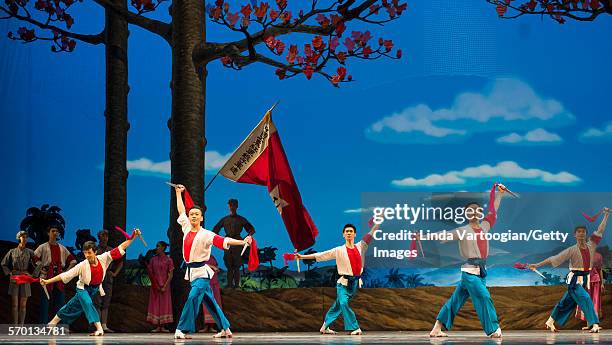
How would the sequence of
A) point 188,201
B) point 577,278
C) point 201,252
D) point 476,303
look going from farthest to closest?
1. point 577,278
2. point 188,201
3. point 476,303
4. point 201,252

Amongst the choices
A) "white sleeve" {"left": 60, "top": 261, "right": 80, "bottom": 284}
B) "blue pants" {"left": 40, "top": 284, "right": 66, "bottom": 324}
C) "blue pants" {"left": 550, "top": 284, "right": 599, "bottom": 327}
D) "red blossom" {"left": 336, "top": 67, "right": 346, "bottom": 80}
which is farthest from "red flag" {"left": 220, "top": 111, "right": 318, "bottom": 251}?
"blue pants" {"left": 550, "top": 284, "right": 599, "bottom": 327}

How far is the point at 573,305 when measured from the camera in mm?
15156

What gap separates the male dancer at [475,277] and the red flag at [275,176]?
1.92m

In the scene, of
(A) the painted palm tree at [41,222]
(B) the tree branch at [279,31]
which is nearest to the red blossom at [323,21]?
(B) the tree branch at [279,31]

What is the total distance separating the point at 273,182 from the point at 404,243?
8.26ft

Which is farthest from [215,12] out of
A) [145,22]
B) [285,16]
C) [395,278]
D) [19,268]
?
[395,278]

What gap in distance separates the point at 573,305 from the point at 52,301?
6.92 metres

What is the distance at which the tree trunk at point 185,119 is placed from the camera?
1549 cm

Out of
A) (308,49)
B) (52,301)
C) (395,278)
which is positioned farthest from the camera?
(395,278)

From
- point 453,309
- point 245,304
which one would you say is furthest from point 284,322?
point 453,309

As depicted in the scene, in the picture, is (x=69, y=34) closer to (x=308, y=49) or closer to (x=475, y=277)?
(x=308, y=49)

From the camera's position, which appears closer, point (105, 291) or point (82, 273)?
point (82, 273)

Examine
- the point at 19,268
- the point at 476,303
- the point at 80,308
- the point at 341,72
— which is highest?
the point at 341,72

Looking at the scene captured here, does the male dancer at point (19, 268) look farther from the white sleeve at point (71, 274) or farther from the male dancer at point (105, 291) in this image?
the white sleeve at point (71, 274)
